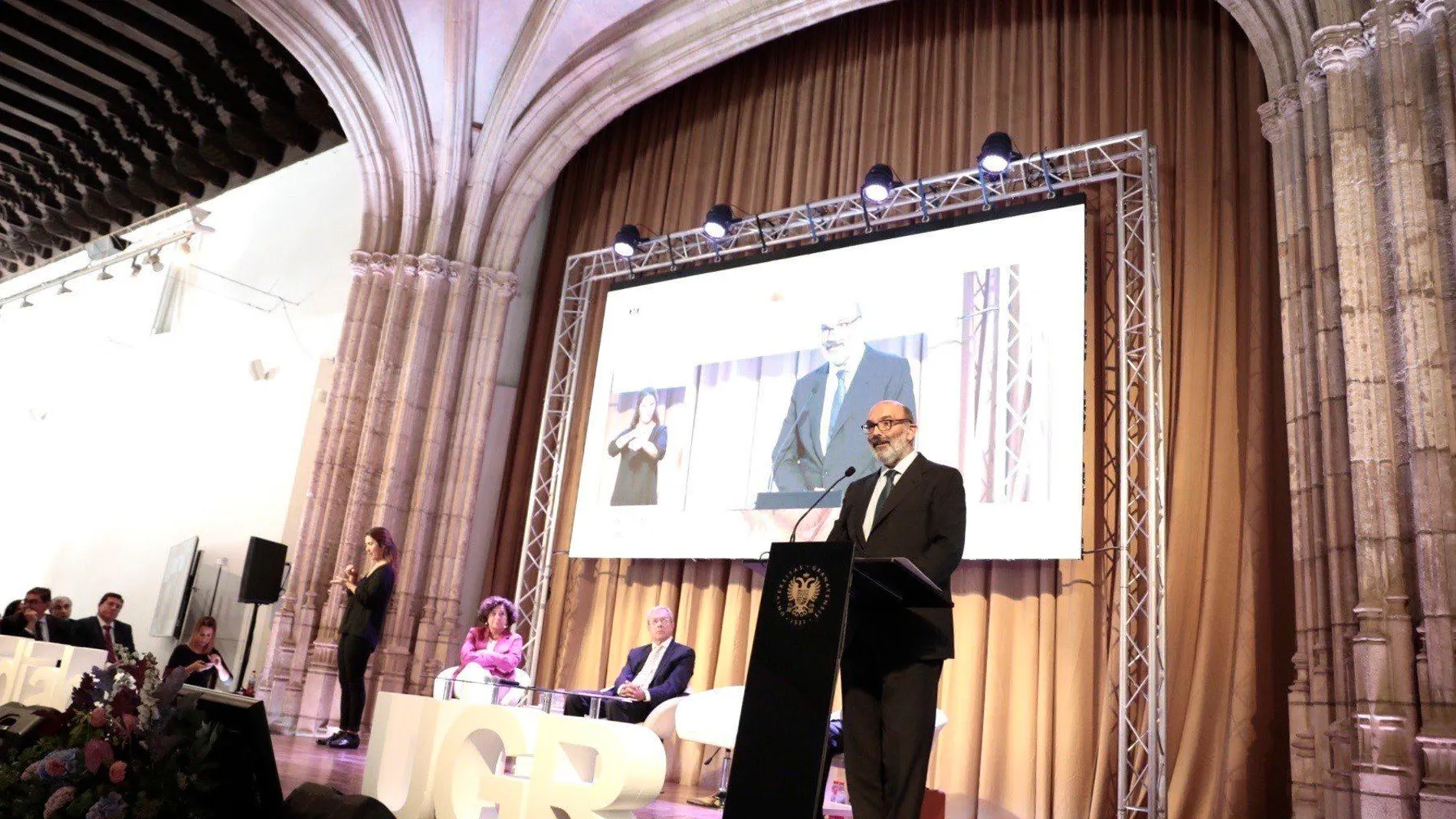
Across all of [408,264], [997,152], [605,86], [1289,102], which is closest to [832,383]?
[997,152]

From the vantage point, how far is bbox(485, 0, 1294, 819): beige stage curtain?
5.56 meters

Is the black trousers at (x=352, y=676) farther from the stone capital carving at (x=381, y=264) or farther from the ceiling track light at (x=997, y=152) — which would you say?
the ceiling track light at (x=997, y=152)

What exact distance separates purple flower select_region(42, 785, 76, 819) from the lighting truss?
464 cm

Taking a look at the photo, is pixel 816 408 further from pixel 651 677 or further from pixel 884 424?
pixel 884 424

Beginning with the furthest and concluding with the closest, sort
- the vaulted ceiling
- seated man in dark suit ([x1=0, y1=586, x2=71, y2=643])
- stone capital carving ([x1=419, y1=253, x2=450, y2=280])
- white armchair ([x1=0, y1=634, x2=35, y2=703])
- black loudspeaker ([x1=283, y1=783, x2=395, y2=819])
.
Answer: the vaulted ceiling, stone capital carving ([x1=419, y1=253, x2=450, y2=280]), seated man in dark suit ([x1=0, y1=586, x2=71, y2=643]), white armchair ([x1=0, y1=634, x2=35, y2=703]), black loudspeaker ([x1=283, y1=783, x2=395, y2=819])

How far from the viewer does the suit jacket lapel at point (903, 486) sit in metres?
3.10

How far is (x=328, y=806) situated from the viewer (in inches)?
98.5

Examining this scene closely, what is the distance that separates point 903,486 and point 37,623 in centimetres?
770

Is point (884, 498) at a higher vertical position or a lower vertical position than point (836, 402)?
lower

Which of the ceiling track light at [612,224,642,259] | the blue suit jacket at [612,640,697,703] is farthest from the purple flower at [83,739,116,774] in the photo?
the ceiling track light at [612,224,642,259]

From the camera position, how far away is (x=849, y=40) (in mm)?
8359

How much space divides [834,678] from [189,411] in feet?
34.8

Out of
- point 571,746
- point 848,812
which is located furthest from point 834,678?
point 848,812

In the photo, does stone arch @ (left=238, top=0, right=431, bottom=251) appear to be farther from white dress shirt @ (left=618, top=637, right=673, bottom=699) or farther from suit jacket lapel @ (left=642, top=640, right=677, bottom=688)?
suit jacket lapel @ (left=642, top=640, right=677, bottom=688)
